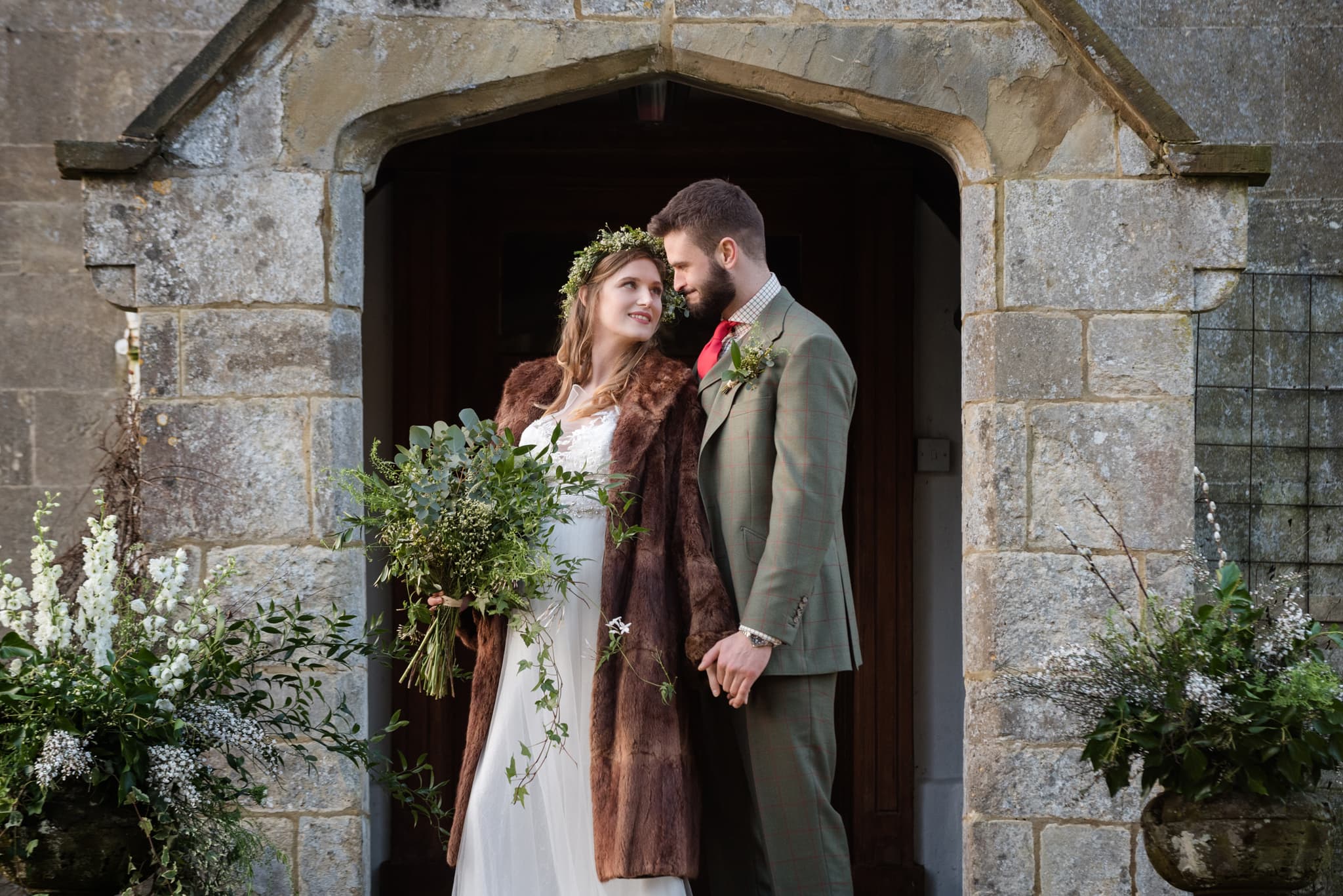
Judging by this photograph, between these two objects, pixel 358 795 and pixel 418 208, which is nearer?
pixel 358 795

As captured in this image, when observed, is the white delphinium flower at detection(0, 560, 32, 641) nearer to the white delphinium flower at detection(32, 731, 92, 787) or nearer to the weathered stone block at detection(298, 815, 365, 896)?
the white delphinium flower at detection(32, 731, 92, 787)

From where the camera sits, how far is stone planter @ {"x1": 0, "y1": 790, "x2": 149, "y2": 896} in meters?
3.26

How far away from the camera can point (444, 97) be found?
4199 mm

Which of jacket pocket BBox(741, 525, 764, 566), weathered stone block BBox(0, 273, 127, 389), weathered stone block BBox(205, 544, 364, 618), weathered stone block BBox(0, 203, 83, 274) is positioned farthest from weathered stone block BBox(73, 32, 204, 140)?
jacket pocket BBox(741, 525, 764, 566)

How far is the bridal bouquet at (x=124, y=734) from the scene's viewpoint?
10.7 ft

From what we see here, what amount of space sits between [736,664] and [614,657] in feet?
1.01

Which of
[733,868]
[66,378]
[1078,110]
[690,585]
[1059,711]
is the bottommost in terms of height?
[733,868]

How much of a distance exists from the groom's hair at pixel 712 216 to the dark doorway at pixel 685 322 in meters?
2.10

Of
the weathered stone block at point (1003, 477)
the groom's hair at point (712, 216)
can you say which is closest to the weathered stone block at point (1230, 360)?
the weathered stone block at point (1003, 477)

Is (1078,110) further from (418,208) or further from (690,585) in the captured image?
(418,208)

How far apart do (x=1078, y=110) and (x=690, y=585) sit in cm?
175

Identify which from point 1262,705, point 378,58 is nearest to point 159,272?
point 378,58

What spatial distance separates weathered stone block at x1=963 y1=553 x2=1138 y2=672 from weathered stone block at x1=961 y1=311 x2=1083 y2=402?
440 mm

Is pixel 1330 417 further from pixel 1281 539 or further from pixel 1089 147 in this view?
pixel 1089 147
